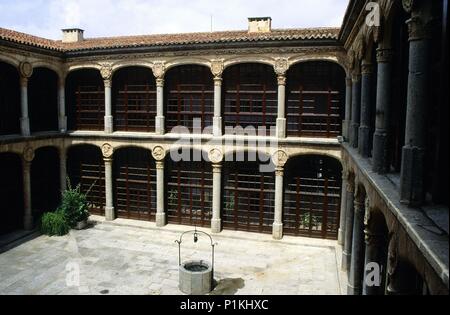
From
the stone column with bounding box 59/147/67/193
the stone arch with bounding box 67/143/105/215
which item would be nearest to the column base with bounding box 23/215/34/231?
the stone column with bounding box 59/147/67/193

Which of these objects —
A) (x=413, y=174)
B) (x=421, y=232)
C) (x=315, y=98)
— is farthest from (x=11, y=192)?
(x=421, y=232)

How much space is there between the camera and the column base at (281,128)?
59.1 ft

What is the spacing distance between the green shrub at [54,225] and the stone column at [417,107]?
1708 cm

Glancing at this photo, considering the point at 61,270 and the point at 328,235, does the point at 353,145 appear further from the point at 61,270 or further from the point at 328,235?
the point at 61,270

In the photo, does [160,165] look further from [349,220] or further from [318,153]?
[349,220]

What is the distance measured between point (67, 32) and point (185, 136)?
36.8 feet

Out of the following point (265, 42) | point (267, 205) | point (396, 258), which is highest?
point (265, 42)

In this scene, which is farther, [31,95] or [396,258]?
[31,95]

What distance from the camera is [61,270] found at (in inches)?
592

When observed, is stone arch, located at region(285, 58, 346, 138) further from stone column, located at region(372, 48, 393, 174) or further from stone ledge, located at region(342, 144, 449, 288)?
stone ledge, located at region(342, 144, 449, 288)

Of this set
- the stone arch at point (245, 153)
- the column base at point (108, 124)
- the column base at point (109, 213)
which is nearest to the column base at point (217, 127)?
the stone arch at point (245, 153)
